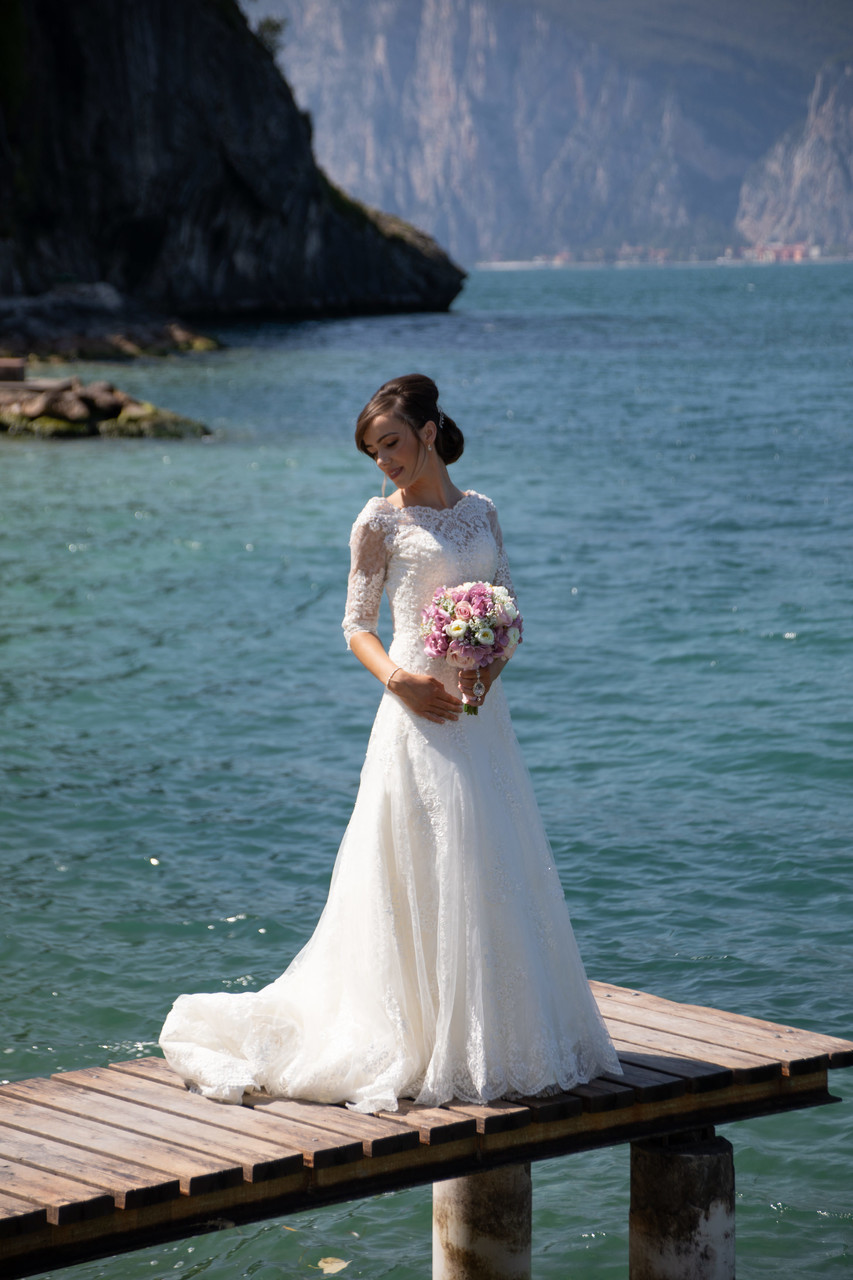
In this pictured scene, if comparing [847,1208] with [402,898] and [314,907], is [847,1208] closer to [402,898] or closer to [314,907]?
[402,898]

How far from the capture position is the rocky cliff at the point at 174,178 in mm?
63906

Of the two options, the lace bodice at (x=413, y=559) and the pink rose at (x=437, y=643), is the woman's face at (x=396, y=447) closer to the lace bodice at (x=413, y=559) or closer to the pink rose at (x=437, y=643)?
the lace bodice at (x=413, y=559)

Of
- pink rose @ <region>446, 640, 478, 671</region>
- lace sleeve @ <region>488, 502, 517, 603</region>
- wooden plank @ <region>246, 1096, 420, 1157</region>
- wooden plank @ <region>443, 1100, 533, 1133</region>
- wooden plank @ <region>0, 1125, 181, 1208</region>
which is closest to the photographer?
wooden plank @ <region>0, 1125, 181, 1208</region>

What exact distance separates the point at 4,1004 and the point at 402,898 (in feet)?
13.4

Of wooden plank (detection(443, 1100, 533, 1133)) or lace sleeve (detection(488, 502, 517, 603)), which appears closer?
wooden plank (detection(443, 1100, 533, 1133))

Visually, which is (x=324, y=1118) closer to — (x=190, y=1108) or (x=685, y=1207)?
(x=190, y=1108)

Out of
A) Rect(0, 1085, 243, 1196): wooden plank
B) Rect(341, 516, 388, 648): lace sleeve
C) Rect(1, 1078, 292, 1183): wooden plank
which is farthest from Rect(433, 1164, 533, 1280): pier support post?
Rect(341, 516, 388, 648): lace sleeve

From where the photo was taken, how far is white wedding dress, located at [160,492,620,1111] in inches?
191

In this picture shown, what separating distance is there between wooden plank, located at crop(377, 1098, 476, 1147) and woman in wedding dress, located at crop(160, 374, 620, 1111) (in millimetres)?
50

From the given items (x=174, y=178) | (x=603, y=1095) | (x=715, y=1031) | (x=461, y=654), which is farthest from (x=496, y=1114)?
(x=174, y=178)

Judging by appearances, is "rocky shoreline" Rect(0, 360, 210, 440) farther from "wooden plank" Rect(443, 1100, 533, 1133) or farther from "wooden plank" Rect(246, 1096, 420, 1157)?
"wooden plank" Rect(443, 1100, 533, 1133)

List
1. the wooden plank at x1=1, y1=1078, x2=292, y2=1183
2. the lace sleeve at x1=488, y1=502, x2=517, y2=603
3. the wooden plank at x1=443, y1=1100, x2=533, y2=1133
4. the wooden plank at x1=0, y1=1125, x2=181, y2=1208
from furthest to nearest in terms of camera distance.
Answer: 1. the lace sleeve at x1=488, y1=502, x2=517, y2=603
2. the wooden plank at x1=443, y1=1100, x2=533, y2=1133
3. the wooden plank at x1=1, y1=1078, x2=292, y2=1183
4. the wooden plank at x1=0, y1=1125, x2=181, y2=1208

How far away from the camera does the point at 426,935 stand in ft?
16.2

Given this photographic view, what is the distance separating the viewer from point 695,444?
34.9 m
